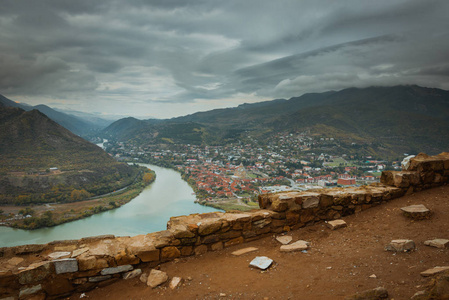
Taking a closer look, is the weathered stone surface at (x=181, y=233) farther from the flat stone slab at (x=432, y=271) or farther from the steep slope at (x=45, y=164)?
the steep slope at (x=45, y=164)

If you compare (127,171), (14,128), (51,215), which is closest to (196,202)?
(51,215)

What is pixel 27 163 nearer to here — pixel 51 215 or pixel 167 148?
pixel 51 215

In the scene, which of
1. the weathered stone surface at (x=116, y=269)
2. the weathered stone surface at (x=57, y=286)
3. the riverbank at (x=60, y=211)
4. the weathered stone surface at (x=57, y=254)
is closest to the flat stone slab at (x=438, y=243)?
the weathered stone surface at (x=116, y=269)

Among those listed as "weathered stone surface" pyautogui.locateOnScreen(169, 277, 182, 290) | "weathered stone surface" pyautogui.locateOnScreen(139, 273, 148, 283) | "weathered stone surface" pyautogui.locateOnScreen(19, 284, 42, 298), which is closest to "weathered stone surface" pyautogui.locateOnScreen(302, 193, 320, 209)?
"weathered stone surface" pyautogui.locateOnScreen(169, 277, 182, 290)

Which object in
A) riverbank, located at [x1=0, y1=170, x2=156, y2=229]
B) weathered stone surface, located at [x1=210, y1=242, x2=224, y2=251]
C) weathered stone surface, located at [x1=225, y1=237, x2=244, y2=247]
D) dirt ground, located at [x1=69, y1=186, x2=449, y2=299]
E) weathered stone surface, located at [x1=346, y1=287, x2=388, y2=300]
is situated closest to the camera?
weathered stone surface, located at [x1=346, y1=287, x2=388, y2=300]

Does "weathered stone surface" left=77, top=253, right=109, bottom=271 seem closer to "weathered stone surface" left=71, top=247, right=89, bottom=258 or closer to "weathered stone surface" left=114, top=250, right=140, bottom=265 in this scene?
"weathered stone surface" left=71, top=247, right=89, bottom=258
